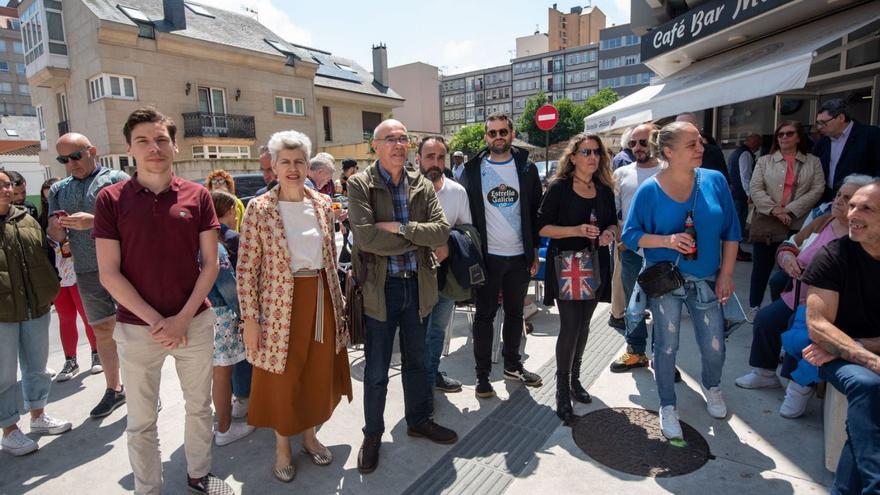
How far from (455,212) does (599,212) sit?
3.40ft

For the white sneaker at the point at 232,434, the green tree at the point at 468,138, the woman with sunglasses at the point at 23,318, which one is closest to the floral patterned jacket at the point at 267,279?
the white sneaker at the point at 232,434

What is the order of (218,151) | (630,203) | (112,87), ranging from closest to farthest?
(630,203) < (112,87) < (218,151)

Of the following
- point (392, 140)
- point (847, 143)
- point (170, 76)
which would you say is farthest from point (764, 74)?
point (170, 76)

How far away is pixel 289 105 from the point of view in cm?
2450

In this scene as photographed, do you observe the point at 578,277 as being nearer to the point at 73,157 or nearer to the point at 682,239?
the point at 682,239

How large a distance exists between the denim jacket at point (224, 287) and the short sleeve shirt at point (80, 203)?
3.74 ft

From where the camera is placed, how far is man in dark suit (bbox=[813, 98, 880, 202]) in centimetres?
458

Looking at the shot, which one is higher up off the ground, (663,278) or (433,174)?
(433,174)

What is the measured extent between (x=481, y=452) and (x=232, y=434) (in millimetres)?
1666

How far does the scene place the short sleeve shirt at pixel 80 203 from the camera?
3484mm

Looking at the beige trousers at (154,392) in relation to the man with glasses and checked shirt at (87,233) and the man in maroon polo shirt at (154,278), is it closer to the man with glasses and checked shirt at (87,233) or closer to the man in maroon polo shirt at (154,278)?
the man in maroon polo shirt at (154,278)

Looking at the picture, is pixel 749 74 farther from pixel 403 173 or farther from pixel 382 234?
pixel 382 234

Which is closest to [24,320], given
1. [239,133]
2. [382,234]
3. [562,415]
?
[382,234]

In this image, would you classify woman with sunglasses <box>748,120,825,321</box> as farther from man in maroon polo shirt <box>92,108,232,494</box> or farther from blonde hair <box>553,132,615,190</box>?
man in maroon polo shirt <box>92,108,232,494</box>
